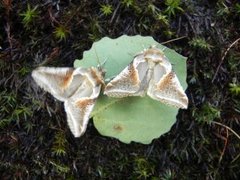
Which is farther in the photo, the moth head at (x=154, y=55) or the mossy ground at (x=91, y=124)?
the mossy ground at (x=91, y=124)

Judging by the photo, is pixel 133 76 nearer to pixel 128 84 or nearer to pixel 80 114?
pixel 128 84

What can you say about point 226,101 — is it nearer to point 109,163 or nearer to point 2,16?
point 109,163

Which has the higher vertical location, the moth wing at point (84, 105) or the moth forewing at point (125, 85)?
the moth forewing at point (125, 85)

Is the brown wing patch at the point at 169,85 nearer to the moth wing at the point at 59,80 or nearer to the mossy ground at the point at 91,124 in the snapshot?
the mossy ground at the point at 91,124

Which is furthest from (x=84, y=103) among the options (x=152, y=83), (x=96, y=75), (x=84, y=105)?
(x=152, y=83)

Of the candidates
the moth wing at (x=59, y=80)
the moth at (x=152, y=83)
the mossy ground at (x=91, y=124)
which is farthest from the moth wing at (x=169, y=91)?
the moth wing at (x=59, y=80)

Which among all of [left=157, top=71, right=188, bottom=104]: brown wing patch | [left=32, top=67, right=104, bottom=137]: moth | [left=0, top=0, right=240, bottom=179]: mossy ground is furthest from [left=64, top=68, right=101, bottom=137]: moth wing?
[left=157, top=71, right=188, bottom=104]: brown wing patch
